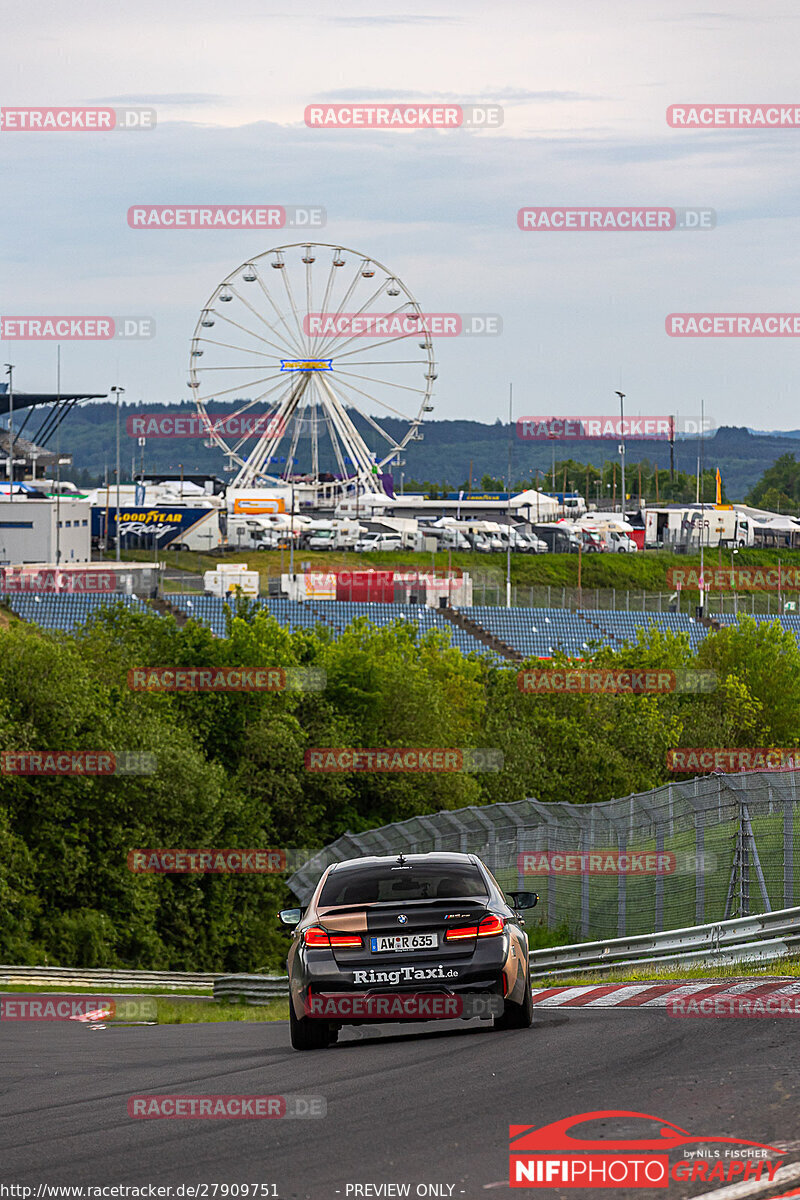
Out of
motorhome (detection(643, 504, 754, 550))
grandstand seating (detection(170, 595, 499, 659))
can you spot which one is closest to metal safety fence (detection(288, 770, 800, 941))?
grandstand seating (detection(170, 595, 499, 659))

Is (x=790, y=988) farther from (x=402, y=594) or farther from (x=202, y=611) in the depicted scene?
(x=402, y=594)

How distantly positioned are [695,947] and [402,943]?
→ 4.85 meters

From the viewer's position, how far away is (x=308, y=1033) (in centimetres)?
1012

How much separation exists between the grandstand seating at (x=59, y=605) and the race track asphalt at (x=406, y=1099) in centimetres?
5414

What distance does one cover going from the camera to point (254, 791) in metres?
43.9

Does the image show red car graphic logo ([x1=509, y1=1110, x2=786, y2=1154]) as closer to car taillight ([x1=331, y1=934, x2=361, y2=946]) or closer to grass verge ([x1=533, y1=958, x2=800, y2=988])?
car taillight ([x1=331, y1=934, x2=361, y2=946])

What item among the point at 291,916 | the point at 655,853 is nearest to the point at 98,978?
the point at 655,853

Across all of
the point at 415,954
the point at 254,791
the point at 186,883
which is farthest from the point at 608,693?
the point at 415,954

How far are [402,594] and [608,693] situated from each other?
83.4 feet

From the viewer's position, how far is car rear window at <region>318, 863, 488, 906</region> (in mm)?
10031

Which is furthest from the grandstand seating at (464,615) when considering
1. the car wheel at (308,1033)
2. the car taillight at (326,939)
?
the car taillight at (326,939)

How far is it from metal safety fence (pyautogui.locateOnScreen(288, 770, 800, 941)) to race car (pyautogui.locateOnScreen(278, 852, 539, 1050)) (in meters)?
5.53

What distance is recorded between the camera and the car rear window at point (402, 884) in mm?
10031

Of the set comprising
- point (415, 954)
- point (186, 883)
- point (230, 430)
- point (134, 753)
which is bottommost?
point (186, 883)
